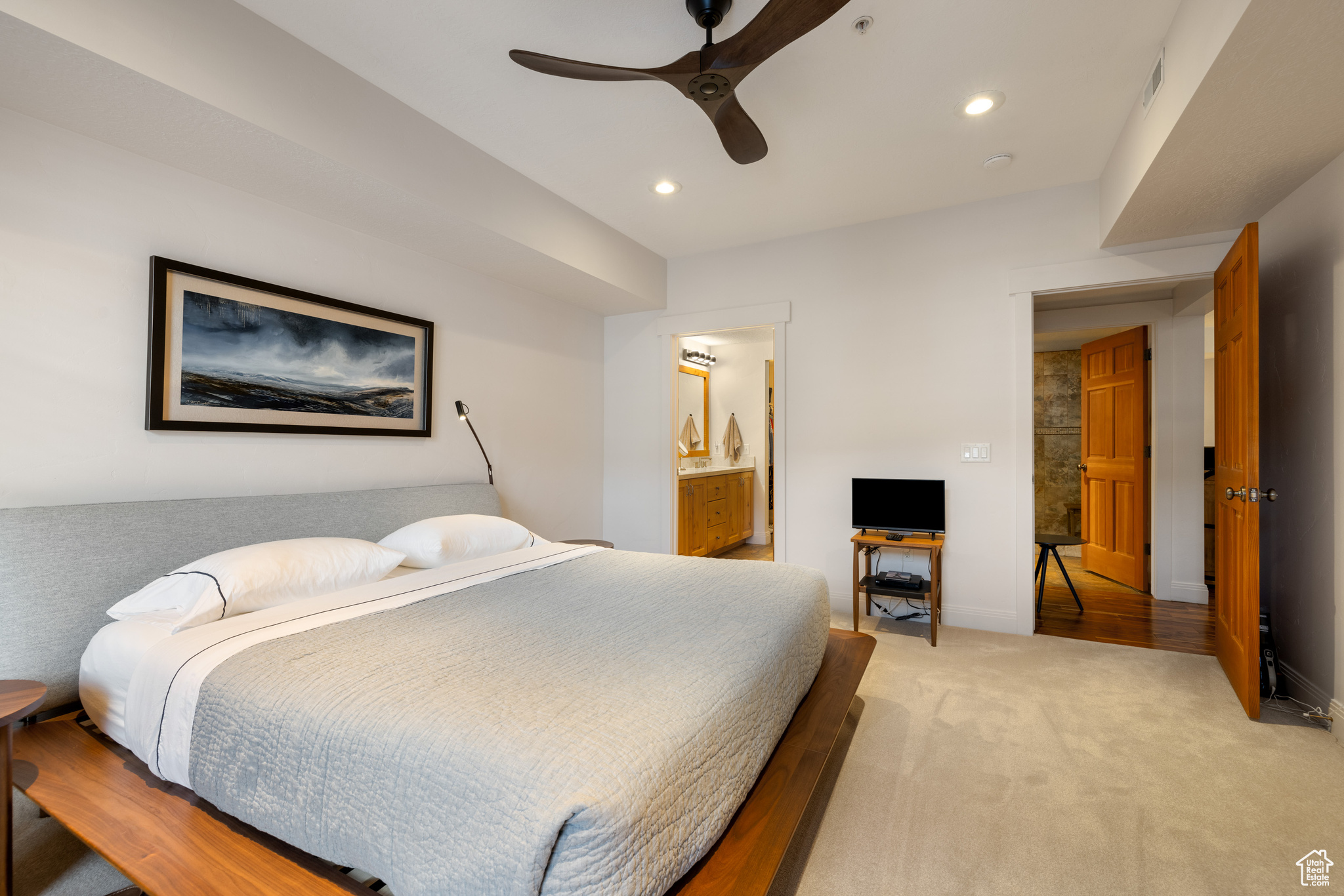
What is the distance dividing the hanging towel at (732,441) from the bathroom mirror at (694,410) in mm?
219

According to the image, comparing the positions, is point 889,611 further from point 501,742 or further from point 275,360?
point 275,360

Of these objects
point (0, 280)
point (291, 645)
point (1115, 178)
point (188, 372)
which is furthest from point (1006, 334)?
point (0, 280)

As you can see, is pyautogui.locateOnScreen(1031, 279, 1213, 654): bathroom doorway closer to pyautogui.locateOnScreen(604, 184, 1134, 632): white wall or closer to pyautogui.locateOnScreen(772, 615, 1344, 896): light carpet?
pyautogui.locateOnScreen(604, 184, 1134, 632): white wall

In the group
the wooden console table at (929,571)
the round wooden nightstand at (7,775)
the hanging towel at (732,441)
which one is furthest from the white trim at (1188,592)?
the round wooden nightstand at (7,775)

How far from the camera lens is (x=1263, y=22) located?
1.54 m

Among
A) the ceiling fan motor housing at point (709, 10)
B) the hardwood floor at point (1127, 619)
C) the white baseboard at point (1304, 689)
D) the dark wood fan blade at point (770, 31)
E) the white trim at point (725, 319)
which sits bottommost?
the hardwood floor at point (1127, 619)

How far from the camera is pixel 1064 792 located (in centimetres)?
191

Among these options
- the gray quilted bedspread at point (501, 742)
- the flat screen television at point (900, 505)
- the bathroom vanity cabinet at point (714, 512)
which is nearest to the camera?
the gray quilted bedspread at point (501, 742)

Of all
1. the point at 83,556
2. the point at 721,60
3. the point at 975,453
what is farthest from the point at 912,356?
the point at 83,556

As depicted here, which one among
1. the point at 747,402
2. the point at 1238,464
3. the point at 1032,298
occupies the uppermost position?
the point at 1032,298

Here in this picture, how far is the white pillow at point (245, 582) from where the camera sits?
1.80 meters

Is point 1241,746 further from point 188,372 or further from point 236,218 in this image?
point 236,218

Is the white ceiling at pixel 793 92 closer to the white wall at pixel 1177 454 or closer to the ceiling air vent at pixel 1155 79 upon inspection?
the ceiling air vent at pixel 1155 79

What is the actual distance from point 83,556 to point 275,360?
39.6 inches
